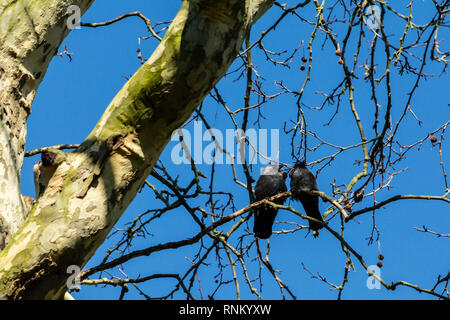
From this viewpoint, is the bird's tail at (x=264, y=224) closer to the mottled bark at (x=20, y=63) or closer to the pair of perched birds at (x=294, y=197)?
the pair of perched birds at (x=294, y=197)

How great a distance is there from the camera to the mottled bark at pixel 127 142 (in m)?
1.65

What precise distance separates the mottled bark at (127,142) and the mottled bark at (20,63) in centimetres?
43

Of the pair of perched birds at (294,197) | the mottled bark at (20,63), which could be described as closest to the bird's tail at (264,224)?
the pair of perched birds at (294,197)

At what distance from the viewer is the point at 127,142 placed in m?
1.77

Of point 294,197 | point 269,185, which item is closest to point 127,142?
point 294,197

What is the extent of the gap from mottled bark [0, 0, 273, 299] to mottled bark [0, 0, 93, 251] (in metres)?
0.43

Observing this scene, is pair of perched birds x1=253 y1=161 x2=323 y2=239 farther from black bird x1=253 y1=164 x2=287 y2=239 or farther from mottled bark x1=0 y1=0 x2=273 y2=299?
mottled bark x1=0 y1=0 x2=273 y2=299

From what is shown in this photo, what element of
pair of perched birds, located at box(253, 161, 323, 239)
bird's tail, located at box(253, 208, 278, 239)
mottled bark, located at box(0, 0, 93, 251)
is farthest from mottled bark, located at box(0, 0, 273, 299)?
bird's tail, located at box(253, 208, 278, 239)

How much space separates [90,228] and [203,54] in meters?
0.71

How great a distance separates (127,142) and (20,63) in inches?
30.9

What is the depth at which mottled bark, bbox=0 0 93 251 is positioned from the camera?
2083 mm

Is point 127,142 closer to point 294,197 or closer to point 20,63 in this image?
point 20,63

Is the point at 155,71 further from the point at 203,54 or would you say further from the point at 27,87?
the point at 27,87

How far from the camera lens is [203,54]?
1757mm
